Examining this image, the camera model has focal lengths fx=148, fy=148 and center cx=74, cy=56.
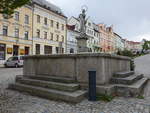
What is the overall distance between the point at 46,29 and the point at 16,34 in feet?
25.3

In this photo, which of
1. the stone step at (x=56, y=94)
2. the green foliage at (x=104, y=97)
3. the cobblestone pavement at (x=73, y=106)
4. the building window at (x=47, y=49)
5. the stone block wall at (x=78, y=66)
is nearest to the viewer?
the cobblestone pavement at (x=73, y=106)

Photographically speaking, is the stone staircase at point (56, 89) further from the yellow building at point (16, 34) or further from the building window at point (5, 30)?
the building window at point (5, 30)

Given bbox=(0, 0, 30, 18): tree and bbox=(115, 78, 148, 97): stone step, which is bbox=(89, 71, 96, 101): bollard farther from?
bbox=(0, 0, 30, 18): tree

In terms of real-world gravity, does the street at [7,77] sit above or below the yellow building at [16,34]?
below

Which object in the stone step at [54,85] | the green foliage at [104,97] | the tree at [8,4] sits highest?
A: the tree at [8,4]

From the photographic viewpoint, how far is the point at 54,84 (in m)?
6.07

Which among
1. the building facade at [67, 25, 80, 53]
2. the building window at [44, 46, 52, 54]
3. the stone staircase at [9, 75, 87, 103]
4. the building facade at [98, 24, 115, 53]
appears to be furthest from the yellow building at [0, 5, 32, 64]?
the building facade at [98, 24, 115, 53]

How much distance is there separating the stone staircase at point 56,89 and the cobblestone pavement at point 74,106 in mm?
240

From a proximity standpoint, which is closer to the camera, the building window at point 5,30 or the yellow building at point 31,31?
the building window at point 5,30

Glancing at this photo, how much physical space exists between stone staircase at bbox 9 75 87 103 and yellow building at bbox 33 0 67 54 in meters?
21.9

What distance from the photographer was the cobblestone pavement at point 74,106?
4.32 meters

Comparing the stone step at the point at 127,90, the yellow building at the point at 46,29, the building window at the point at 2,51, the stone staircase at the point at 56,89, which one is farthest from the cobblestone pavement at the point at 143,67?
the building window at the point at 2,51

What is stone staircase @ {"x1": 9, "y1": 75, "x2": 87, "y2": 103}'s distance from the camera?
206 inches

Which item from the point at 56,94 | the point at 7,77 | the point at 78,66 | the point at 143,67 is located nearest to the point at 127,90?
the point at 78,66
